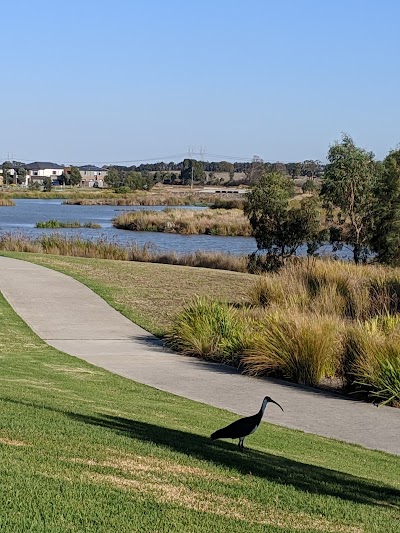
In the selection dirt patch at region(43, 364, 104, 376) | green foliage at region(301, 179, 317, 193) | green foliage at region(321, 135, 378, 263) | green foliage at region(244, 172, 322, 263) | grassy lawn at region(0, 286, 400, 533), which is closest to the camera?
grassy lawn at region(0, 286, 400, 533)

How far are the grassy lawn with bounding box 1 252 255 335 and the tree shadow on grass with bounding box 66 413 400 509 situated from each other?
8.55 meters

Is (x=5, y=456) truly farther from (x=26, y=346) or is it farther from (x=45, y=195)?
(x=45, y=195)

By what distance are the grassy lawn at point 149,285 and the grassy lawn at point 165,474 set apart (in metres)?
7.83

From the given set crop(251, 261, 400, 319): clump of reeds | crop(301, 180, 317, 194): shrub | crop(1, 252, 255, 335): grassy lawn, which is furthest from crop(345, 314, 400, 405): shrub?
crop(301, 180, 317, 194): shrub

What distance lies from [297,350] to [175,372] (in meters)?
1.78

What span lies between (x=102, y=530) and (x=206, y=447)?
2.80 m

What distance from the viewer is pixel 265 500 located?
19.8ft

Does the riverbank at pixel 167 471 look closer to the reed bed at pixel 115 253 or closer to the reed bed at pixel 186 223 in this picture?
the reed bed at pixel 115 253

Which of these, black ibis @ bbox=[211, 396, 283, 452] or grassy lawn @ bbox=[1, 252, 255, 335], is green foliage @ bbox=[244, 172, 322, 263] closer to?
grassy lawn @ bbox=[1, 252, 255, 335]

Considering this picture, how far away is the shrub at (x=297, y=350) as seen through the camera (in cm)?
1323

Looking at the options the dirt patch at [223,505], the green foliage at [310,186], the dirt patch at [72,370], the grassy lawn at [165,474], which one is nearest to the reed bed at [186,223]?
the green foliage at [310,186]

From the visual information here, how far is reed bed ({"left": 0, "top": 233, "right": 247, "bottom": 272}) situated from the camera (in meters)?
32.7

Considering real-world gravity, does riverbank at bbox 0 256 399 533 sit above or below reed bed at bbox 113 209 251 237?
above

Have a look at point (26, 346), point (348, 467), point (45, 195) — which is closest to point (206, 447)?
point (348, 467)
